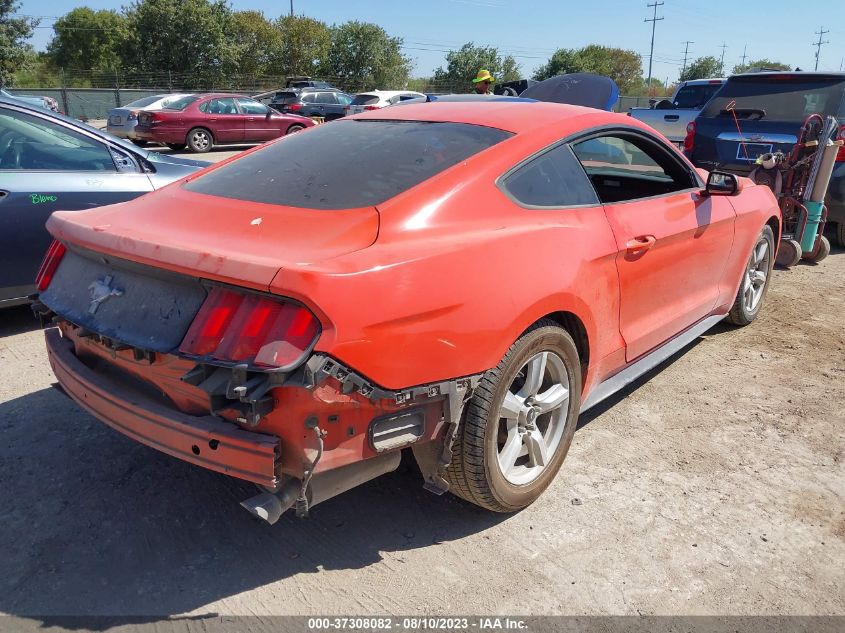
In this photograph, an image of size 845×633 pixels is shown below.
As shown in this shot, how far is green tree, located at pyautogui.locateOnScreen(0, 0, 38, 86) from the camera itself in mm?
45125

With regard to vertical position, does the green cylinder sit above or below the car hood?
below


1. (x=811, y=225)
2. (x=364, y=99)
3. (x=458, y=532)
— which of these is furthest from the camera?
(x=364, y=99)

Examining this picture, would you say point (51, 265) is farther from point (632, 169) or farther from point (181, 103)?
point (181, 103)

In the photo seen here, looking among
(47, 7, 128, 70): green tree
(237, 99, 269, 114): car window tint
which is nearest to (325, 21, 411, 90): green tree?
(47, 7, 128, 70): green tree

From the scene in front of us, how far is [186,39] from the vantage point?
5003cm

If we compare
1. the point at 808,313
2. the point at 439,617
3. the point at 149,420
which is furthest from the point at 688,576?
the point at 808,313

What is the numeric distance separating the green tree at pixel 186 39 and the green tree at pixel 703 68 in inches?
2197

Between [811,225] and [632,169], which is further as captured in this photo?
[811,225]

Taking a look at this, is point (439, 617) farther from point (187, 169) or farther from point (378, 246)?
point (187, 169)

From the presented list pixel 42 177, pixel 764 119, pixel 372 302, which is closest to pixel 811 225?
pixel 764 119

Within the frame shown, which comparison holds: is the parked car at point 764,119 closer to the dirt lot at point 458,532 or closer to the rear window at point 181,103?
the dirt lot at point 458,532

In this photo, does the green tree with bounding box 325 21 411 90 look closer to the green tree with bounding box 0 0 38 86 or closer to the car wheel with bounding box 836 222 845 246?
the green tree with bounding box 0 0 38 86

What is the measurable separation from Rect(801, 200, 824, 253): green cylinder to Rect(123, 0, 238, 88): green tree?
158 ft

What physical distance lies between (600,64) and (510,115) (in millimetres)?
72316
